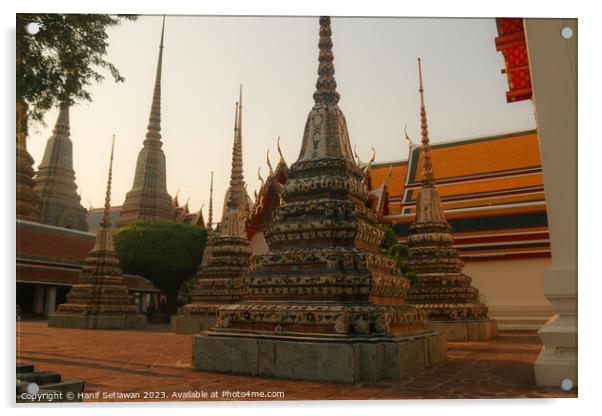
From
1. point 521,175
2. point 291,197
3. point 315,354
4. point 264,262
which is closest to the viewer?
point 315,354

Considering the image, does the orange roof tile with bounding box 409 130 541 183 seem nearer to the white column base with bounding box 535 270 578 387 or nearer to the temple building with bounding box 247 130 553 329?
the temple building with bounding box 247 130 553 329

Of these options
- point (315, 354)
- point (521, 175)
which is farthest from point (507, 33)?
point (521, 175)

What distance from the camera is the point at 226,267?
1296cm

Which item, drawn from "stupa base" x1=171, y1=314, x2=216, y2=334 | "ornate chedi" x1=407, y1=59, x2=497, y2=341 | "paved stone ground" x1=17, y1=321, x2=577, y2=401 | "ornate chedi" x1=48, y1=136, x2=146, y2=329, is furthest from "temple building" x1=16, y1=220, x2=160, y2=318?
"paved stone ground" x1=17, y1=321, x2=577, y2=401

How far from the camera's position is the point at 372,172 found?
704 inches

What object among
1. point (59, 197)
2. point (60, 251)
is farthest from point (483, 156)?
point (59, 197)

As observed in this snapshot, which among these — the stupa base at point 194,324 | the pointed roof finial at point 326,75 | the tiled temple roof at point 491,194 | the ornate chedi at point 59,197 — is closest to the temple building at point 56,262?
the stupa base at point 194,324

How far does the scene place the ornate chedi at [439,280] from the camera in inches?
391

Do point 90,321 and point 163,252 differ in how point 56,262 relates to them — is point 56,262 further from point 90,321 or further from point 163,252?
point 163,252

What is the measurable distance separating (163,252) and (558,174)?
20183 millimetres

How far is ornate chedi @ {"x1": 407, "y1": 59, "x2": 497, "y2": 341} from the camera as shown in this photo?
992 cm

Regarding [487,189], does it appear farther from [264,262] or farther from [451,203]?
[264,262]

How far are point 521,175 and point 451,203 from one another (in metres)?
2.01

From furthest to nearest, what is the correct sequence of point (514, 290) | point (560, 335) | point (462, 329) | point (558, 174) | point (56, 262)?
point (56, 262), point (514, 290), point (462, 329), point (558, 174), point (560, 335)
